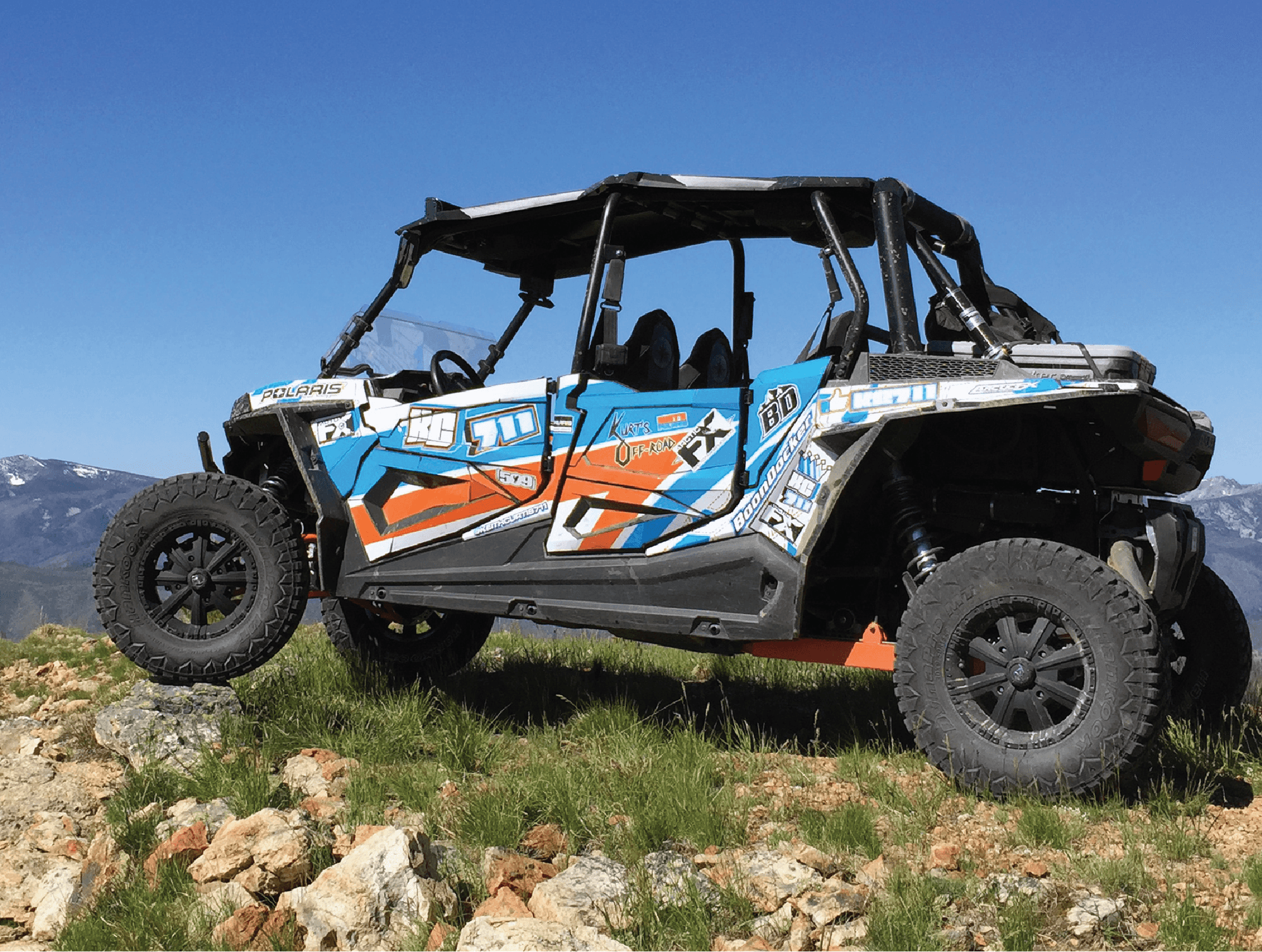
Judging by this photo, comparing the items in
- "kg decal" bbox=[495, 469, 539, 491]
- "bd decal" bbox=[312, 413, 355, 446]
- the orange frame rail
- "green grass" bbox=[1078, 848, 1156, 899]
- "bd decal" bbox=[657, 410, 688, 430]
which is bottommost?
"green grass" bbox=[1078, 848, 1156, 899]

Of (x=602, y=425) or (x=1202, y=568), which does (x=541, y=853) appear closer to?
(x=602, y=425)

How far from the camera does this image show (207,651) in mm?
5277

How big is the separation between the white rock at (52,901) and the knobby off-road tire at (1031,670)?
9.31ft

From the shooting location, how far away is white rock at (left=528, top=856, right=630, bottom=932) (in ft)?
9.80

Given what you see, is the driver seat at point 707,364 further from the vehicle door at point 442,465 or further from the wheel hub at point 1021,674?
the wheel hub at point 1021,674

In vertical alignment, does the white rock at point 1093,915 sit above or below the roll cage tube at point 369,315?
below

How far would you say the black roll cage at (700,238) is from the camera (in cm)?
452

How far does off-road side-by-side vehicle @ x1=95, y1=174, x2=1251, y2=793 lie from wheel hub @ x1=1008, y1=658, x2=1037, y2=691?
1 centimetres

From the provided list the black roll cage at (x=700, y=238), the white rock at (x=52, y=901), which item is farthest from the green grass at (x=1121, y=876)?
the white rock at (x=52, y=901)

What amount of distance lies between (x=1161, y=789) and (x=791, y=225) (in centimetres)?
275

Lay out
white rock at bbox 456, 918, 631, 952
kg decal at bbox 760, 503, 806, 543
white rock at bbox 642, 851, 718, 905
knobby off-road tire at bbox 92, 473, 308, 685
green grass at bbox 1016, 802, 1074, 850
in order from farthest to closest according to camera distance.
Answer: knobby off-road tire at bbox 92, 473, 308, 685 → kg decal at bbox 760, 503, 806, 543 → green grass at bbox 1016, 802, 1074, 850 → white rock at bbox 642, 851, 718, 905 → white rock at bbox 456, 918, 631, 952

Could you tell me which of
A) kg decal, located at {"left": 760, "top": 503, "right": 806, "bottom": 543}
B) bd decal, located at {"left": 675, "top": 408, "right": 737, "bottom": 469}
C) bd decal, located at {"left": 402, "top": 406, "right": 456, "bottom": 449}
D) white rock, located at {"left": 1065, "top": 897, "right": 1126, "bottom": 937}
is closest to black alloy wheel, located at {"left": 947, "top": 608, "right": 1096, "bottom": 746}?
kg decal, located at {"left": 760, "top": 503, "right": 806, "bottom": 543}

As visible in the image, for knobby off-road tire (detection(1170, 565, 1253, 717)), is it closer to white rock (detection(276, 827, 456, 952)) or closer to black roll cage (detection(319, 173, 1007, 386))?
black roll cage (detection(319, 173, 1007, 386))

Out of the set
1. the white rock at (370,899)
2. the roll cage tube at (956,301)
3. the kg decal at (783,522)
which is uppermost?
the roll cage tube at (956,301)
